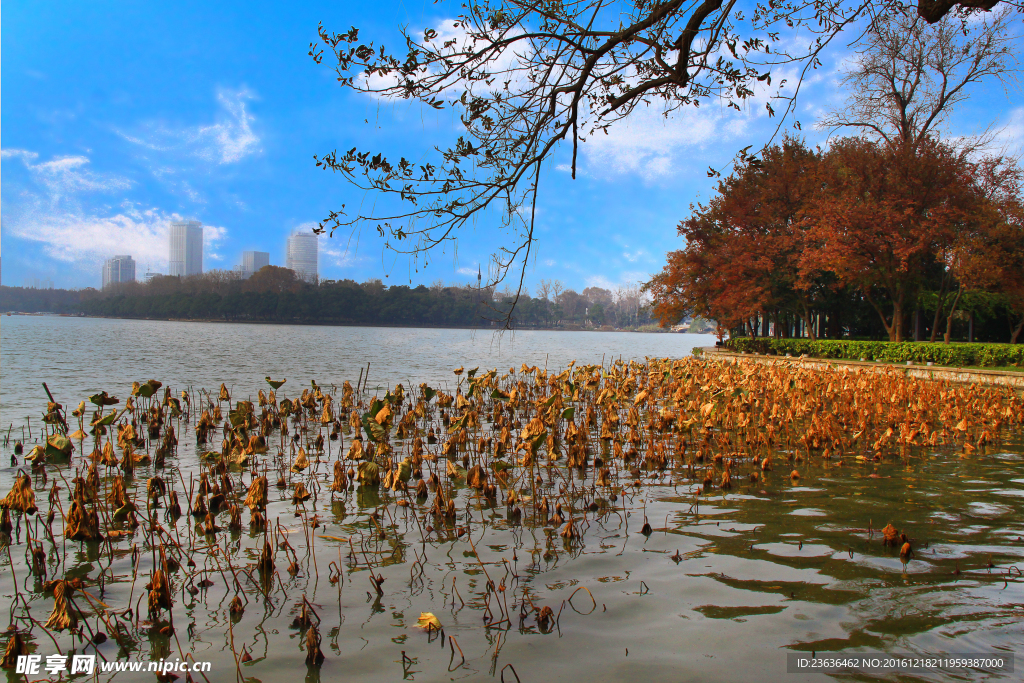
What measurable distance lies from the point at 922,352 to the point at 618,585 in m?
21.8

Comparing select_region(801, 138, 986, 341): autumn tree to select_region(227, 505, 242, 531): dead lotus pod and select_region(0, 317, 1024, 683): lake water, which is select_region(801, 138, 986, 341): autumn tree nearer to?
select_region(0, 317, 1024, 683): lake water

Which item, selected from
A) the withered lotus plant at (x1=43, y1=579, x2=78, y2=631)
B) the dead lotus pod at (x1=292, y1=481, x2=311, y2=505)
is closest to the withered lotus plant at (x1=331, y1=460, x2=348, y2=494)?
the dead lotus pod at (x1=292, y1=481, x2=311, y2=505)

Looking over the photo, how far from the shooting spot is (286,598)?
3656mm

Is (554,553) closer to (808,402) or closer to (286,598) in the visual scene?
(286,598)

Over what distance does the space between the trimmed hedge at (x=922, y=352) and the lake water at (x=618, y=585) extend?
52.1 feet

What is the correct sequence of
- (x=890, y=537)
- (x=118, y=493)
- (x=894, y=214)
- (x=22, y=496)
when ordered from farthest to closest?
(x=894, y=214) → (x=118, y=493) → (x=890, y=537) → (x=22, y=496)

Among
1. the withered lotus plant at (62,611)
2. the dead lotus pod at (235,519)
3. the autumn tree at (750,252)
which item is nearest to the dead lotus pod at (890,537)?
the dead lotus pod at (235,519)

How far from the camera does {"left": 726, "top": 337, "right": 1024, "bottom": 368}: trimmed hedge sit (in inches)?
727

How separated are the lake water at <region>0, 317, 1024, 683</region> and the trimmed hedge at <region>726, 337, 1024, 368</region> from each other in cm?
1587

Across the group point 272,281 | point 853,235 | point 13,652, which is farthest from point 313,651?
point 272,281

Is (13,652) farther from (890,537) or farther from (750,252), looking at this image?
(750,252)

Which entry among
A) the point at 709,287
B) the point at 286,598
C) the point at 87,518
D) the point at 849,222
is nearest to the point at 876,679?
the point at 286,598

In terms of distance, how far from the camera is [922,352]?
20625 mm

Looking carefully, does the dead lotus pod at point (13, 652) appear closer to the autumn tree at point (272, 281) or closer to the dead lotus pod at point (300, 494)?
the dead lotus pod at point (300, 494)
